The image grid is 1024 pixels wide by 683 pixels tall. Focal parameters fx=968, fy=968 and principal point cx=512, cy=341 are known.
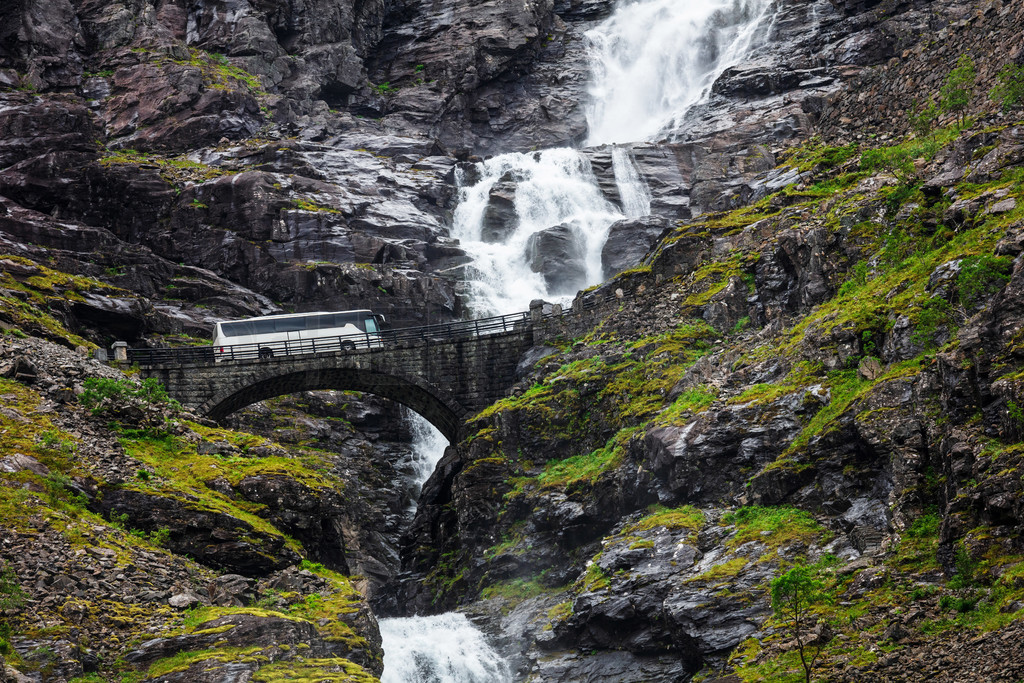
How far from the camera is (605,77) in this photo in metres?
84.2

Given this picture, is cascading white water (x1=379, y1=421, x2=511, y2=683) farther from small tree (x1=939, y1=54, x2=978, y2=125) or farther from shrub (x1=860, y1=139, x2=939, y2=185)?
small tree (x1=939, y1=54, x2=978, y2=125)

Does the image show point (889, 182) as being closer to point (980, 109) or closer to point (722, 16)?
point (980, 109)

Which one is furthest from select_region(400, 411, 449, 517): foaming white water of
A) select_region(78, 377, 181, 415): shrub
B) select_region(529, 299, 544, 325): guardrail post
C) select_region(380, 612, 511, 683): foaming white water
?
select_region(78, 377, 181, 415): shrub

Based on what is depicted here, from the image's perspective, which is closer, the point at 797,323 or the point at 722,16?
the point at 797,323

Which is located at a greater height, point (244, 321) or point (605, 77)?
point (605, 77)

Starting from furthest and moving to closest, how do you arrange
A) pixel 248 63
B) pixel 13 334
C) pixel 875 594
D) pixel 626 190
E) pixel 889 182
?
pixel 248 63
pixel 626 190
pixel 13 334
pixel 889 182
pixel 875 594

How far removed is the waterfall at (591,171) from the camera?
57.6m

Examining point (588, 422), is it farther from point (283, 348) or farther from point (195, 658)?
point (195, 658)

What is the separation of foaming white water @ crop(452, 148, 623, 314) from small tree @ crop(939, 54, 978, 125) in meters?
25.8

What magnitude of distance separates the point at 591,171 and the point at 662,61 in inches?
817

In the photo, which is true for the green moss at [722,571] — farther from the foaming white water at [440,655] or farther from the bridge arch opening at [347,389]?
the bridge arch opening at [347,389]

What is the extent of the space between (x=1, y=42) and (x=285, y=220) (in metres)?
32.0

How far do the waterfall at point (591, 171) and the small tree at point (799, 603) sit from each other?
36.3 metres

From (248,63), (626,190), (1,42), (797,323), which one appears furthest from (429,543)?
(1,42)
